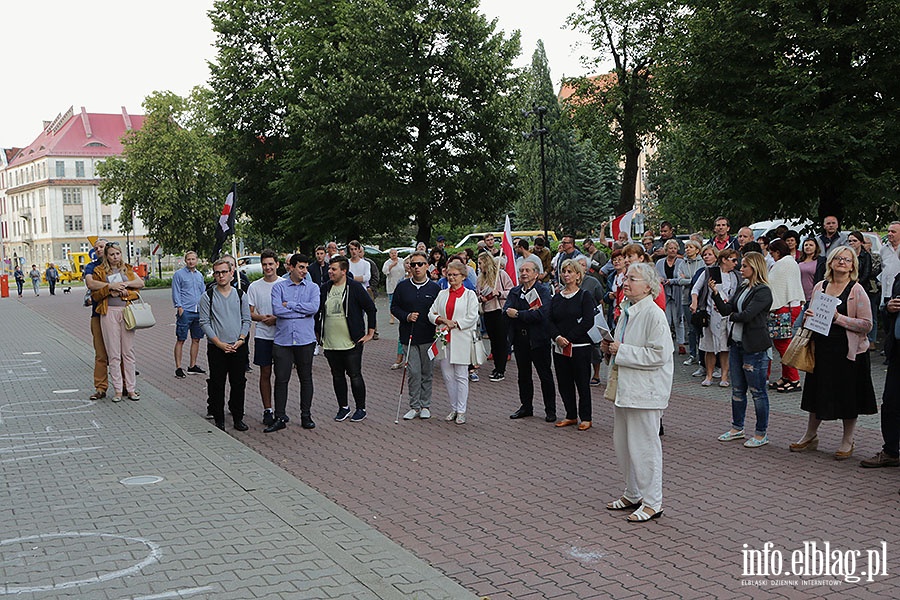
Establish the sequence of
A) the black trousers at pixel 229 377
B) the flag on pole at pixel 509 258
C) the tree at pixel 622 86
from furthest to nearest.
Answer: the tree at pixel 622 86, the flag on pole at pixel 509 258, the black trousers at pixel 229 377

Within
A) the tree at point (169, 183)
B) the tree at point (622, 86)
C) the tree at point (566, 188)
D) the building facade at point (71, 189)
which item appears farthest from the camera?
the building facade at point (71, 189)

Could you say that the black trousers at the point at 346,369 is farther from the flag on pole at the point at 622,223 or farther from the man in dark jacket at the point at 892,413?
the flag on pole at the point at 622,223

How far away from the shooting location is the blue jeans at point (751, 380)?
831 centimetres

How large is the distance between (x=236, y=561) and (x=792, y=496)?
4207 millimetres

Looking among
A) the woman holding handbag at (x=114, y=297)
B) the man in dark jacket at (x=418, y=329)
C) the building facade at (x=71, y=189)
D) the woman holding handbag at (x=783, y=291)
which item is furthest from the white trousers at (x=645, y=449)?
the building facade at (x=71, y=189)

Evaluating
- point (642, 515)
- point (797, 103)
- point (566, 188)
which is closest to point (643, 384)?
point (642, 515)

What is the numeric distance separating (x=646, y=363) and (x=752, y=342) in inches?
99.4

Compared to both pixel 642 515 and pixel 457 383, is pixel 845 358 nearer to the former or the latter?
pixel 642 515

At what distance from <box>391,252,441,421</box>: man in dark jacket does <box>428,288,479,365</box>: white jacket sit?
0.16 m

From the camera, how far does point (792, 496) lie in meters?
6.80

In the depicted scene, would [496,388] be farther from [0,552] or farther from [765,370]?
[0,552]

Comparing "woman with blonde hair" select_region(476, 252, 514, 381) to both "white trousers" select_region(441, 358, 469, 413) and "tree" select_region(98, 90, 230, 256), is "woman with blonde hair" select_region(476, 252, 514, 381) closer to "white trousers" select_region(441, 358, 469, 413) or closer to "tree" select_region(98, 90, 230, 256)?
"white trousers" select_region(441, 358, 469, 413)

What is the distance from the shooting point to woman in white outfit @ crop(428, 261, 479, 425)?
10109 millimetres

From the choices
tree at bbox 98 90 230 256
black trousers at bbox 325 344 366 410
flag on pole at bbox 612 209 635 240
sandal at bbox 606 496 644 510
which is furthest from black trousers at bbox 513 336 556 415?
tree at bbox 98 90 230 256
